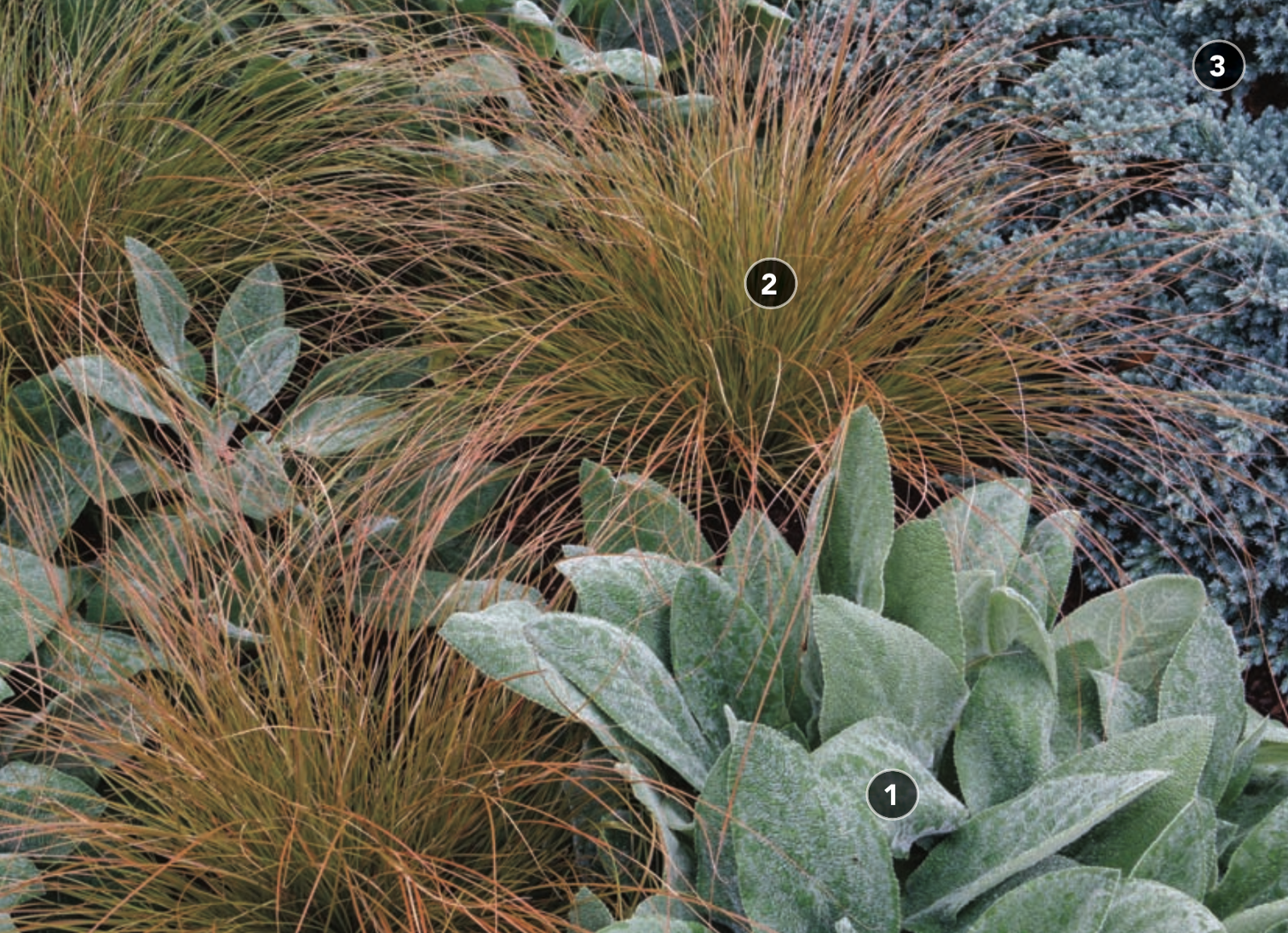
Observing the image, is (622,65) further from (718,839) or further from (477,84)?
(718,839)

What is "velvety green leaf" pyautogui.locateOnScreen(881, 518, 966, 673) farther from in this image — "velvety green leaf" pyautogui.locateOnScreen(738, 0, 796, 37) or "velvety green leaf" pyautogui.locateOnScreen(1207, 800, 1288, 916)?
"velvety green leaf" pyautogui.locateOnScreen(738, 0, 796, 37)

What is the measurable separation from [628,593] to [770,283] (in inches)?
25.6

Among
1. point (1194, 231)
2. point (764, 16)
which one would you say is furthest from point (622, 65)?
point (1194, 231)

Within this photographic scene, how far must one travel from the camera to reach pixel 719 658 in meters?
1.28

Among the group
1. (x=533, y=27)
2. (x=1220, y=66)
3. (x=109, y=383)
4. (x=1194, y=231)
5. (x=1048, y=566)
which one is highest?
(x=1220, y=66)

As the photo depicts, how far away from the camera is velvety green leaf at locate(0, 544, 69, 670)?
1479mm

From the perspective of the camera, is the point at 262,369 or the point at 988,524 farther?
the point at 262,369

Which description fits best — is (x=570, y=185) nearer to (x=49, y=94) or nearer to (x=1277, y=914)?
(x=49, y=94)

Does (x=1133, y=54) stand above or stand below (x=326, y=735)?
above

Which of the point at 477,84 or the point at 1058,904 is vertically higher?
the point at 477,84

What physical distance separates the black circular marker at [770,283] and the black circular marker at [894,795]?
2.65ft

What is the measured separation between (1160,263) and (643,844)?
1.04 metres

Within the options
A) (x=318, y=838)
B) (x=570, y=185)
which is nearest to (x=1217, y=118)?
(x=570, y=185)

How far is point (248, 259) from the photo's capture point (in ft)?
6.43
